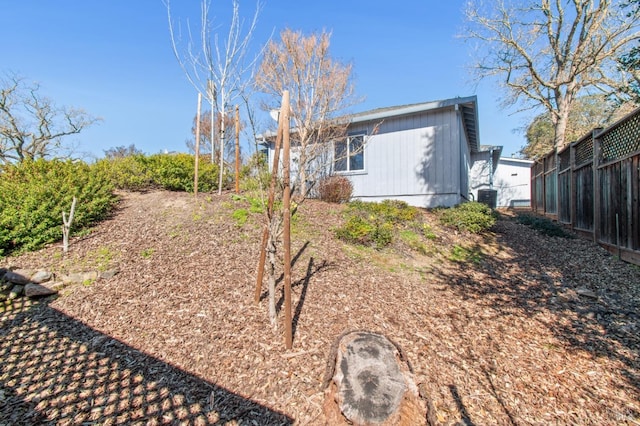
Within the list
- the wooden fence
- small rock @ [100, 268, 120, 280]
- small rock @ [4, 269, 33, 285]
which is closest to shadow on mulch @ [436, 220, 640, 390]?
the wooden fence

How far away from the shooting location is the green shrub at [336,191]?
27.1ft

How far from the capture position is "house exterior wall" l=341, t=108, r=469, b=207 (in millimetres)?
8477

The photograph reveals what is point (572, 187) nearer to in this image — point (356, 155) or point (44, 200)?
point (356, 155)

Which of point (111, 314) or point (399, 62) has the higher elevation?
point (399, 62)

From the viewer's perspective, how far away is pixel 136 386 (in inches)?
87.7

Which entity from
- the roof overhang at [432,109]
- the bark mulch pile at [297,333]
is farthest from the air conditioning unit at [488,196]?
the bark mulch pile at [297,333]

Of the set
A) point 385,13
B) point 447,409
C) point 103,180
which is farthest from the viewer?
point 385,13

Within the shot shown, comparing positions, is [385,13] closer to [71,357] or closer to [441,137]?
[441,137]

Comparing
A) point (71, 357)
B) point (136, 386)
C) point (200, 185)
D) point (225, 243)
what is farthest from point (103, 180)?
point (136, 386)

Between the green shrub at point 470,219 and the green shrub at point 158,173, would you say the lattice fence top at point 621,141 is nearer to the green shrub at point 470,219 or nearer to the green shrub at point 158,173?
the green shrub at point 470,219

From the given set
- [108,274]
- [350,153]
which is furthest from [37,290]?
[350,153]

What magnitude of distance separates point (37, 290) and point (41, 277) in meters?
0.21

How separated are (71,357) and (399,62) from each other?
9.71 m

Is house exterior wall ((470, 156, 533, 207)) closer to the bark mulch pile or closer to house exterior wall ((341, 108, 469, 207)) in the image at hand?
house exterior wall ((341, 108, 469, 207))
